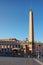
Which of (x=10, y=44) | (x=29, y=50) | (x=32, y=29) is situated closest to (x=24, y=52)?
(x=29, y=50)

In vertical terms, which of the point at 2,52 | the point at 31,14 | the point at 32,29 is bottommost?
the point at 2,52

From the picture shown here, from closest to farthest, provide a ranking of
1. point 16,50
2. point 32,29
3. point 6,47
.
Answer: point 32,29
point 16,50
point 6,47

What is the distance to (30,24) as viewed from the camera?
11838cm

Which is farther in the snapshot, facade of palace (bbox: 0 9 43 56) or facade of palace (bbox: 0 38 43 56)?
facade of palace (bbox: 0 38 43 56)

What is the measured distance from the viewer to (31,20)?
119 meters

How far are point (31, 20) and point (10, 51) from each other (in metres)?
25.5

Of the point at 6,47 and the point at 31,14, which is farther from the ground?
the point at 31,14

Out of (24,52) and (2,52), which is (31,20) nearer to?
(24,52)

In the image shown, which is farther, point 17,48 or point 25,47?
point 17,48

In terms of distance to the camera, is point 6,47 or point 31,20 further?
point 6,47

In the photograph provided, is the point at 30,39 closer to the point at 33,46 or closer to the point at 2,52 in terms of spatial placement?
the point at 33,46

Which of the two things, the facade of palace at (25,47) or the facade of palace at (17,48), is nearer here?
the facade of palace at (25,47)

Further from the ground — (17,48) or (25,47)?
(25,47)

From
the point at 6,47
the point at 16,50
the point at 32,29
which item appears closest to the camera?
the point at 32,29
